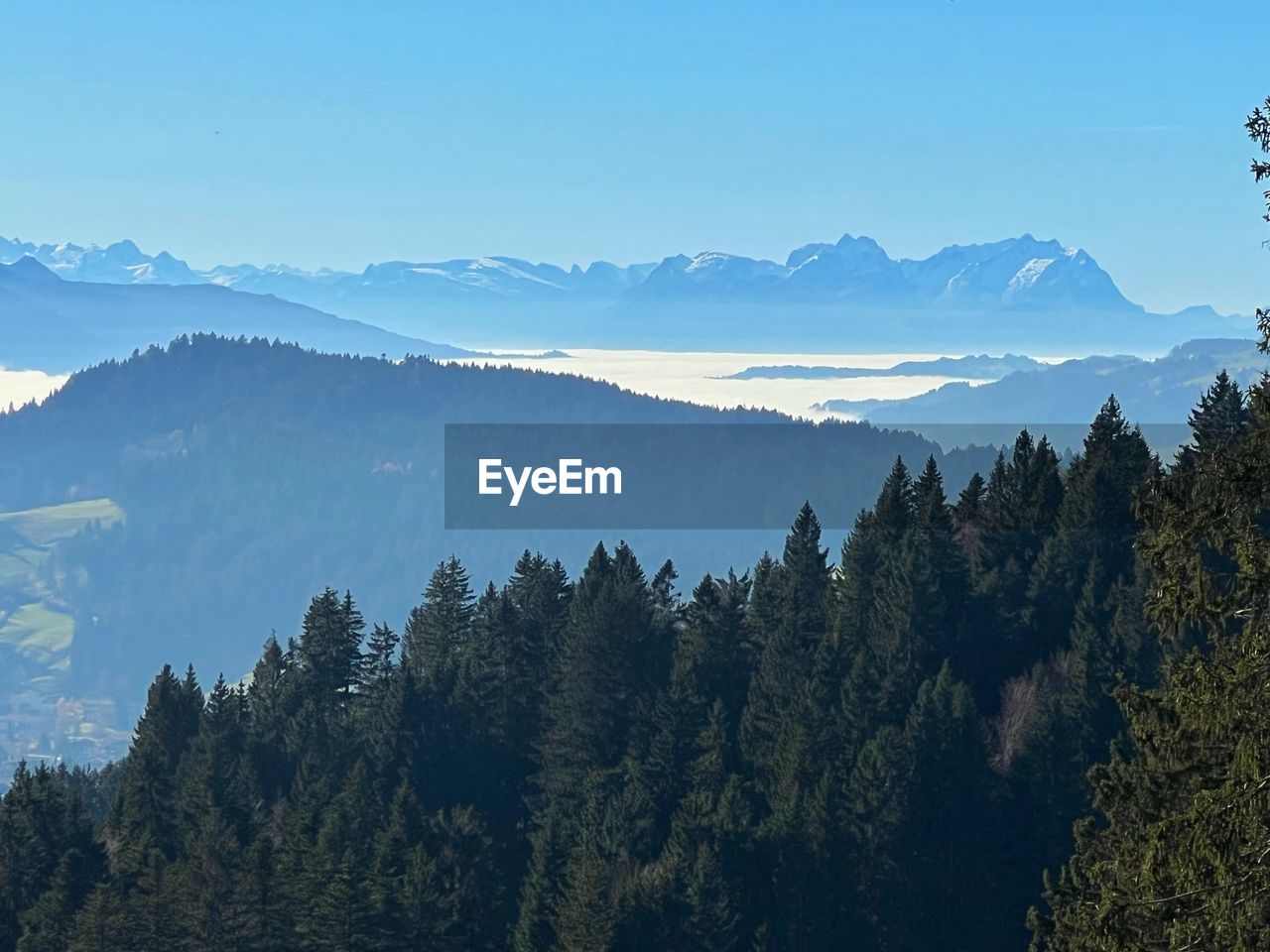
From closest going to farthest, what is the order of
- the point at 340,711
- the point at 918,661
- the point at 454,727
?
1. the point at 918,661
2. the point at 454,727
3. the point at 340,711

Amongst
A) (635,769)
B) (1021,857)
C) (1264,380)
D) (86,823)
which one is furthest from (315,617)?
(1264,380)

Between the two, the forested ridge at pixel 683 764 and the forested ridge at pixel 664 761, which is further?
the forested ridge at pixel 664 761

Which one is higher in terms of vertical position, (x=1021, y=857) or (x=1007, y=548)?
(x=1007, y=548)

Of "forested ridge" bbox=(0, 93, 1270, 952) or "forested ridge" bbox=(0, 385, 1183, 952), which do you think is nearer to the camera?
"forested ridge" bbox=(0, 93, 1270, 952)

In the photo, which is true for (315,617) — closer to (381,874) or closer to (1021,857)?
(381,874)

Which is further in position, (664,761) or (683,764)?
(683,764)

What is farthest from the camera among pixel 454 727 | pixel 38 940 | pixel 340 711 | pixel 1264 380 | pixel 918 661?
pixel 340 711

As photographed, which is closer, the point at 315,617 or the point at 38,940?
the point at 38,940

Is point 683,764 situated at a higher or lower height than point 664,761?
lower

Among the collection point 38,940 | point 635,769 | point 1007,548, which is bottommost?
point 38,940

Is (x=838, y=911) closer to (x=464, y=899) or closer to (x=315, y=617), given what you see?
(x=464, y=899)
